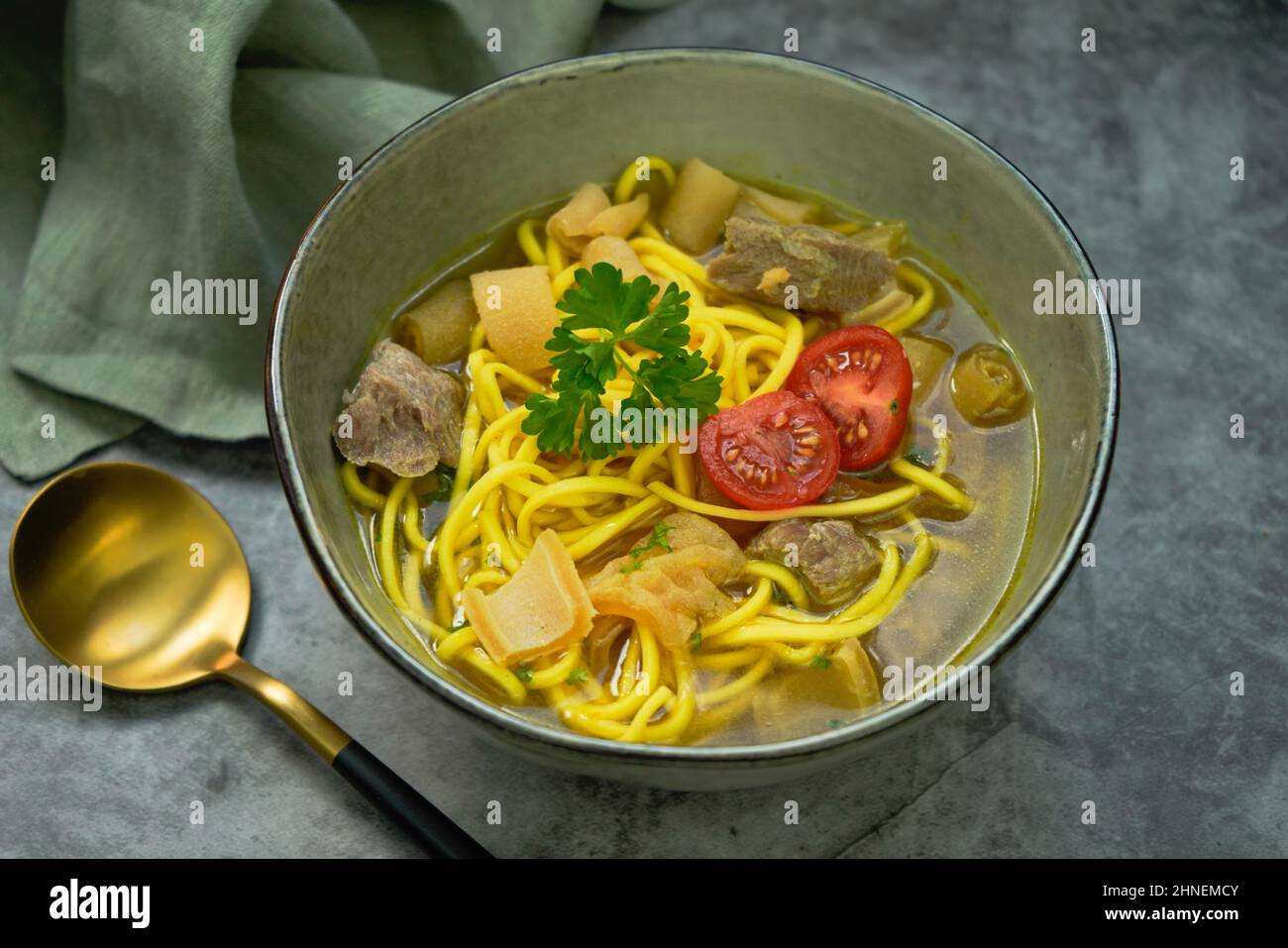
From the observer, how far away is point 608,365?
132 inches

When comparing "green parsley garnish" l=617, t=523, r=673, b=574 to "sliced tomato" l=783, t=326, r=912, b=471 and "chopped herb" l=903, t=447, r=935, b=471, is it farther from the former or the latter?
"chopped herb" l=903, t=447, r=935, b=471

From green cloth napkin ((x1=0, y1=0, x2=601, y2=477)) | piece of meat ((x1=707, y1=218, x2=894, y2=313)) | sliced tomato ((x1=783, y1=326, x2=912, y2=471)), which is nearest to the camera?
sliced tomato ((x1=783, y1=326, x2=912, y2=471))

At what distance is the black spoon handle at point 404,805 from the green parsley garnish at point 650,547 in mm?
796

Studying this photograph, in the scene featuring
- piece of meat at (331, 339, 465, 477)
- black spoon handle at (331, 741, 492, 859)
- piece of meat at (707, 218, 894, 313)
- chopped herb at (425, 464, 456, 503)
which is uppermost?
piece of meat at (707, 218, 894, 313)

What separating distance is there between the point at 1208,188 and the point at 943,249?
4.68ft

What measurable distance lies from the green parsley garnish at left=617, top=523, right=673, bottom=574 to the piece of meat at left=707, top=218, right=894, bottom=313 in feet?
2.71

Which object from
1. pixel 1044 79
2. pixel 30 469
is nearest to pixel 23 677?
pixel 30 469

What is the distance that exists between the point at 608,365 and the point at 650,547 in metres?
0.47

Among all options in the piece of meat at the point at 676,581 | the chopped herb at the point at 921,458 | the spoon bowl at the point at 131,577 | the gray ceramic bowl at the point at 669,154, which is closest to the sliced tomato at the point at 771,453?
the piece of meat at the point at 676,581

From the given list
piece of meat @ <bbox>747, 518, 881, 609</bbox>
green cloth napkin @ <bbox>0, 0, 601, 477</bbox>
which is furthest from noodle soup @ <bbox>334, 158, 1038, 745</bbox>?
green cloth napkin @ <bbox>0, 0, 601, 477</bbox>

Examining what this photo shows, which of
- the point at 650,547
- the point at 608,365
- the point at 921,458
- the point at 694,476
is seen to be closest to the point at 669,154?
the point at 608,365

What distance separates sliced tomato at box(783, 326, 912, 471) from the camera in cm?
349

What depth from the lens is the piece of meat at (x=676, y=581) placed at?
3.21m

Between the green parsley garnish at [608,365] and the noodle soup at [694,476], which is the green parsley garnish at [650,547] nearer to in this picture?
the noodle soup at [694,476]
